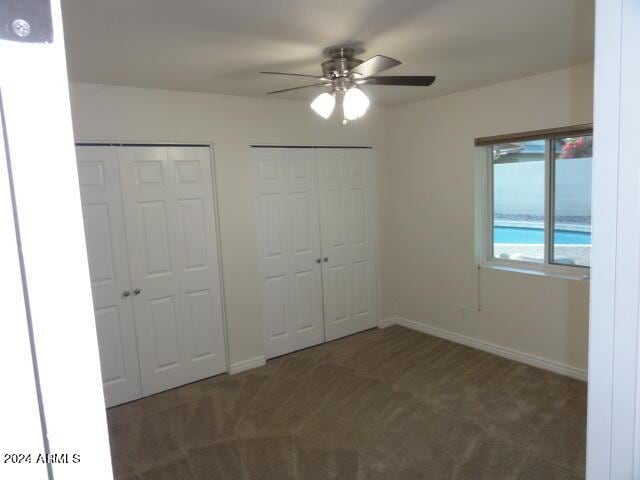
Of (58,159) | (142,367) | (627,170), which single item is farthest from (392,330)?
(58,159)

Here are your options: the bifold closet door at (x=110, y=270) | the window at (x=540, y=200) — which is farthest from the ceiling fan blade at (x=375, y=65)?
the bifold closet door at (x=110, y=270)

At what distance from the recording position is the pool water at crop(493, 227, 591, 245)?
3521 mm

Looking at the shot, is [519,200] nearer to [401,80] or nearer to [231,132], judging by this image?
[401,80]

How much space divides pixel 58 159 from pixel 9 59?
0.08 metres

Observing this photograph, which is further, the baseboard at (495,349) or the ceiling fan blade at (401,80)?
the baseboard at (495,349)

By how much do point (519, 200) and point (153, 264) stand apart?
10.4 feet

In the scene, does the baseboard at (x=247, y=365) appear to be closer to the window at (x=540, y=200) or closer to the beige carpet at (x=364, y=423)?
the beige carpet at (x=364, y=423)

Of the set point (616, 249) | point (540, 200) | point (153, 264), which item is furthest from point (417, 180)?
point (616, 249)

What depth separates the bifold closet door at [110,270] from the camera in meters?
3.20

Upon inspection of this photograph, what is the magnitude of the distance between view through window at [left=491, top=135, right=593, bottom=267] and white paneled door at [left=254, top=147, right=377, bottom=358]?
132 cm

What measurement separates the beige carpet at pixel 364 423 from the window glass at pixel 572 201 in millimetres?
1017

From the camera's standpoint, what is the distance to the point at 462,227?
414 centimetres

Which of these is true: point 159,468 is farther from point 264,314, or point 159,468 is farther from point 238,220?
point 238,220

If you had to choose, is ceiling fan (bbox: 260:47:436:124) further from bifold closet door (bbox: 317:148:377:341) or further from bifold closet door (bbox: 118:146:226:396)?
bifold closet door (bbox: 317:148:377:341)
